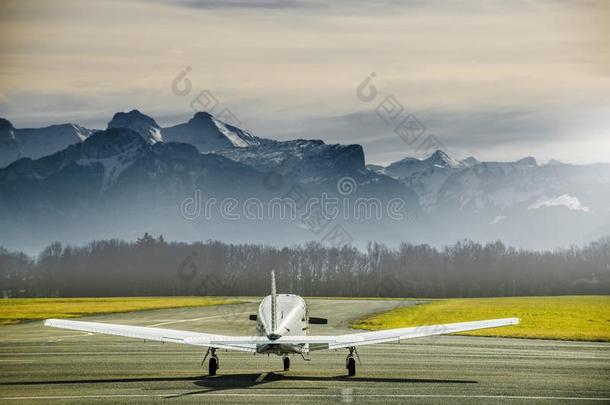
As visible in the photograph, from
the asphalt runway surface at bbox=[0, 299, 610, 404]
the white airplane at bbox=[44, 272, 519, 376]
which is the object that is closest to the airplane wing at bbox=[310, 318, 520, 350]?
the white airplane at bbox=[44, 272, 519, 376]

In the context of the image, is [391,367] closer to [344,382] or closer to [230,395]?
[344,382]

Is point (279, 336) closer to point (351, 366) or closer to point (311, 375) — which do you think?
point (311, 375)

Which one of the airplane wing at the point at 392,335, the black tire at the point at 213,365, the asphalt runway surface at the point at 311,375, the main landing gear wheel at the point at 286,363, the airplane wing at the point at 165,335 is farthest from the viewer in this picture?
the main landing gear wheel at the point at 286,363

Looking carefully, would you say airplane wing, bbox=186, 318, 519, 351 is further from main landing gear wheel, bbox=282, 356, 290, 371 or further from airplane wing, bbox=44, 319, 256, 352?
main landing gear wheel, bbox=282, 356, 290, 371

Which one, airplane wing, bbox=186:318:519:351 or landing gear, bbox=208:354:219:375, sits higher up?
airplane wing, bbox=186:318:519:351

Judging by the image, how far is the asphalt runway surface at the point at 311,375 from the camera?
25984mm

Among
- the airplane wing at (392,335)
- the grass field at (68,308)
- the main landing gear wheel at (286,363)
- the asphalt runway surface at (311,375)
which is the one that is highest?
the grass field at (68,308)

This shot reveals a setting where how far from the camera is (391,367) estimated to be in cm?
3538

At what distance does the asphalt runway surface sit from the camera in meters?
26.0

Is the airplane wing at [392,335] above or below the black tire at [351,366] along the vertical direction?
above

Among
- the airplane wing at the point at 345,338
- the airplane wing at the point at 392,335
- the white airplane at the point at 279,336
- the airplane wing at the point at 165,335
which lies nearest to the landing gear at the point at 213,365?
the white airplane at the point at 279,336

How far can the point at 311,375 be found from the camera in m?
31.7

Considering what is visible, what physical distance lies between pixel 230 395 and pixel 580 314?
6965cm

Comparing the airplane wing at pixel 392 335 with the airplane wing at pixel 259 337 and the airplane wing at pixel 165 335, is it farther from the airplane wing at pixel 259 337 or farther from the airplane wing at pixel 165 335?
the airplane wing at pixel 165 335
